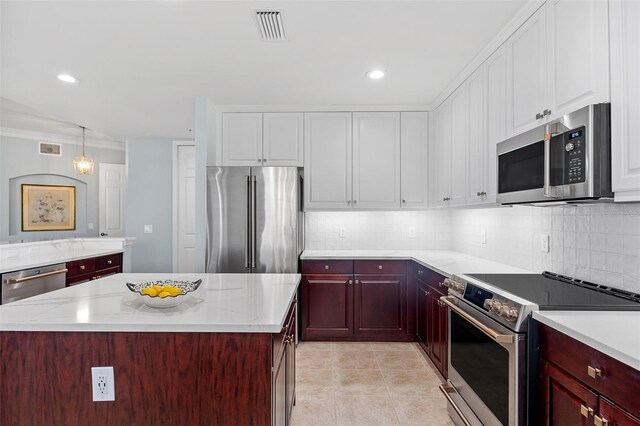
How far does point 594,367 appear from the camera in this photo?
1.21 m

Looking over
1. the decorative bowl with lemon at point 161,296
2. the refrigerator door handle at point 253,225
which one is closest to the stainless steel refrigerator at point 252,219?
the refrigerator door handle at point 253,225

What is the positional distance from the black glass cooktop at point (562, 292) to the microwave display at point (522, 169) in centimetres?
54

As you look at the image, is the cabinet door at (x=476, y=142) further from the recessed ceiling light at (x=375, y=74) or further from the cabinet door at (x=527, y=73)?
the recessed ceiling light at (x=375, y=74)

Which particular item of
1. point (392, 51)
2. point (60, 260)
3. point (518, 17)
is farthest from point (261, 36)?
point (60, 260)

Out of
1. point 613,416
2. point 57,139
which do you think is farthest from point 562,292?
point 57,139

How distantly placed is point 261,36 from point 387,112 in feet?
6.15

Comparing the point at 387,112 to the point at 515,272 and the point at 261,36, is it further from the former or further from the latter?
the point at 515,272

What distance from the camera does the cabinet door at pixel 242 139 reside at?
383 centimetres

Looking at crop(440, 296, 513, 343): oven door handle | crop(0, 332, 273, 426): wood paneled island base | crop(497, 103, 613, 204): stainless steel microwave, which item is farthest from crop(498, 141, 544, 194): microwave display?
crop(0, 332, 273, 426): wood paneled island base

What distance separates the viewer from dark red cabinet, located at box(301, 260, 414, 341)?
3568mm

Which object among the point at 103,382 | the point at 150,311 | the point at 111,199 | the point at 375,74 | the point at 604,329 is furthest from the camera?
the point at 111,199

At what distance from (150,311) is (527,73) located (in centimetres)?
237

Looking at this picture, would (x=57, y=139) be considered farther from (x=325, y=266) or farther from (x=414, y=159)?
(x=414, y=159)

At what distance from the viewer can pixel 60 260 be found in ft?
12.4
